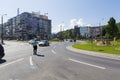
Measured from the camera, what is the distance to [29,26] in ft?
538

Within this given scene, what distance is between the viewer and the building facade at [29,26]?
165 meters

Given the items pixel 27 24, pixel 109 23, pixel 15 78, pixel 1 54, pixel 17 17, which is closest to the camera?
pixel 15 78

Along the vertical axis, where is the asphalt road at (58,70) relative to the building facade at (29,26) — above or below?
below

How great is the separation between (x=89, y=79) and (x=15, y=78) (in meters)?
3.04

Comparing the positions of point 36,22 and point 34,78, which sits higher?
point 36,22

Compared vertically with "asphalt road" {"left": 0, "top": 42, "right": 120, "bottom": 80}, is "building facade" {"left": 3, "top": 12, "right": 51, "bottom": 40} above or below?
above

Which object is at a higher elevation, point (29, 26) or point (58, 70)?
point (29, 26)

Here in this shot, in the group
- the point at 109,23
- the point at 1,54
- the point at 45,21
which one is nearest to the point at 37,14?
the point at 45,21

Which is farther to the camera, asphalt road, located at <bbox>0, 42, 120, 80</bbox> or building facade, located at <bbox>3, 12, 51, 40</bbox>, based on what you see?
building facade, located at <bbox>3, 12, 51, 40</bbox>

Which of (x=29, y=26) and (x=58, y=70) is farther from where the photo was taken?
(x=29, y=26)

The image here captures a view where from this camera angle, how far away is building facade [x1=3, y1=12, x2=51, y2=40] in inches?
6511

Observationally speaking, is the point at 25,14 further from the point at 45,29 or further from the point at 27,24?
the point at 45,29

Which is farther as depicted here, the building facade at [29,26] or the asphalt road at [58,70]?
the building facade at [29,26]

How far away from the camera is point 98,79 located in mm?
10414
